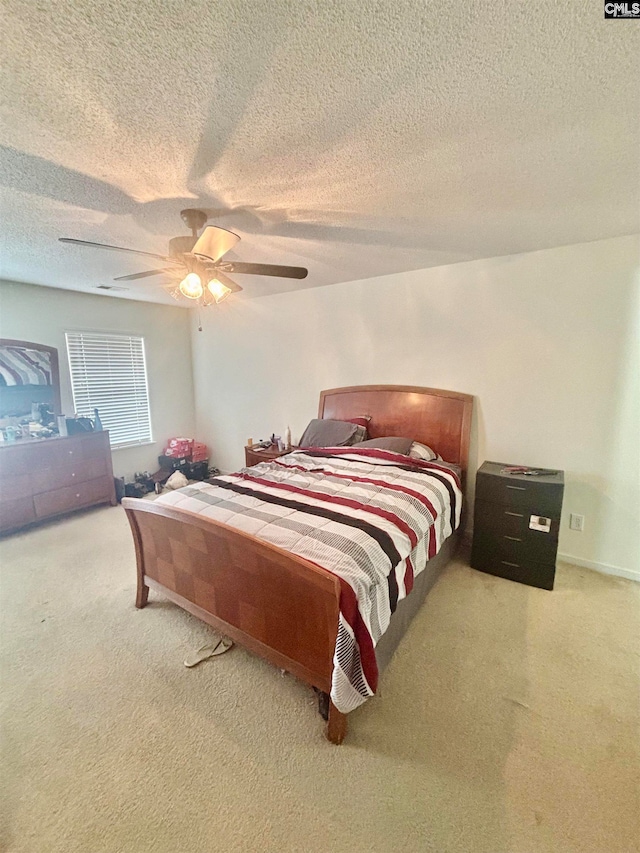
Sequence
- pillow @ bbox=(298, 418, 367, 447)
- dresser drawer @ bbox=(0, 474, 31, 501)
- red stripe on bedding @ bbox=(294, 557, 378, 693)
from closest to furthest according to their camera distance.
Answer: red stripe on bedding @ bbox=(294, 557, 378, 693) < dresser drawer @ bbox=(0, 474, 31, 501) < pillow @ bbox=(298, 418, 367, 447)

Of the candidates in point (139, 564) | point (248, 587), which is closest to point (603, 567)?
point (248, 587)

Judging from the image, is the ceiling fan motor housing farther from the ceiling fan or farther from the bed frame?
the bed frame

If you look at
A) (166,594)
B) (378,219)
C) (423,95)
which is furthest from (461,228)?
(166,594)

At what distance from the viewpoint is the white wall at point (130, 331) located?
Answer: 11.8ft

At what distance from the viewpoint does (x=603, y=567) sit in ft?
8.71

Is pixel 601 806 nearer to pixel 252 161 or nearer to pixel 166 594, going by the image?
pixel 166 594

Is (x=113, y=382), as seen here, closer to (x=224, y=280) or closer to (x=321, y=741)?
(x=224, y=280)

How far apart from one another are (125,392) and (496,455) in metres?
4.25

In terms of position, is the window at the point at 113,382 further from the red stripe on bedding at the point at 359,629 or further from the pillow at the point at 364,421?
the red stripe on bedding at the point at 359,629

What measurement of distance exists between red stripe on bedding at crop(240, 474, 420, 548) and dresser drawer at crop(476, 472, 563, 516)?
962 mm

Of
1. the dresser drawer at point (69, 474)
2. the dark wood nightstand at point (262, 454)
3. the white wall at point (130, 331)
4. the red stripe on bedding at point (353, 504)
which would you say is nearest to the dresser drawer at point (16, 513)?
the dresser drawer at point (69, 474)

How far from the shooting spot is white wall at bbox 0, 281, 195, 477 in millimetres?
3592

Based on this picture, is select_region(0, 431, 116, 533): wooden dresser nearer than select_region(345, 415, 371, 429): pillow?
Yes

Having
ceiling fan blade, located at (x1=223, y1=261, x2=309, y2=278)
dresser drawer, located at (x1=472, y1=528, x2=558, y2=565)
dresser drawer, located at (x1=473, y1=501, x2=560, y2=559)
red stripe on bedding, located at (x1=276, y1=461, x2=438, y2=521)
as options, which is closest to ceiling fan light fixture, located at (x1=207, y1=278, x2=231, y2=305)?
ceiling fan blade, located at (x1=223, y1=261, x2=309, y2=278)
